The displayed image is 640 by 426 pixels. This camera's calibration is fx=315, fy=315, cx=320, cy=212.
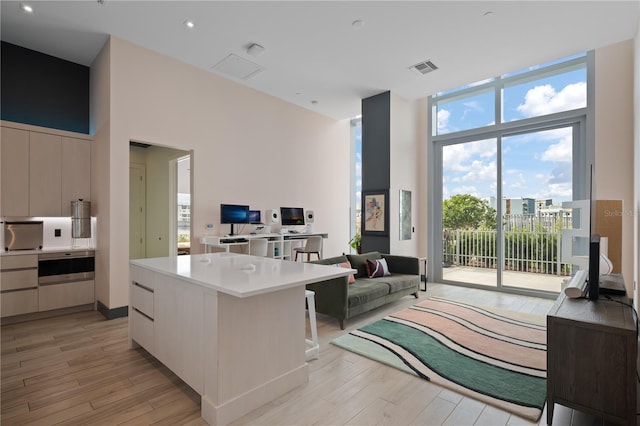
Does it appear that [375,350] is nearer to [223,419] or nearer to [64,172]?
[223,419]

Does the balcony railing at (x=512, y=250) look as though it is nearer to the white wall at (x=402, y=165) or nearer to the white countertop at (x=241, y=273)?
the white wall at (x=402, y=165)

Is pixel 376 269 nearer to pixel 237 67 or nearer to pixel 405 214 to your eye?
pixel 405 214

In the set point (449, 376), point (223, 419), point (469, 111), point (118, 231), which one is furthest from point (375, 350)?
point (469, 111)

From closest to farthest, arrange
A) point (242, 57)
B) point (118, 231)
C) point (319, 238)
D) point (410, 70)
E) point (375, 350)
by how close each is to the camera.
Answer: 1. point (375, 350)
2. point (118, 231)
3. point (242, 57)
4. point (410, 70)
5. point (319, 238)

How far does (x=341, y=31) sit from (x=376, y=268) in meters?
3.23

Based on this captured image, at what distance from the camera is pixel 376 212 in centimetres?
592

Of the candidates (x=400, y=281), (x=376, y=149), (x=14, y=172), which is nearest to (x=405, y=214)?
(x=376, y=149)

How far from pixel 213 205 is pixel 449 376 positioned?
4.22 meters

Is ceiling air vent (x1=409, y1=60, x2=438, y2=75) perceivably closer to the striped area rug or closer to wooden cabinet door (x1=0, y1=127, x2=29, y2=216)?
the striped area rug

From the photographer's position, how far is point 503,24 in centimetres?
379

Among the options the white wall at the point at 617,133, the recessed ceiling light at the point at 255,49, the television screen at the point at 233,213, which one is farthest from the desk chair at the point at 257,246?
the white wall at the point at 617,133

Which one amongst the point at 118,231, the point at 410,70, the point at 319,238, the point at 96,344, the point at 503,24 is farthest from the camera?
the point at 319,238

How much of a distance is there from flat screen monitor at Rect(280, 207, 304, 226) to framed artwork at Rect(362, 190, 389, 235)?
135 centimetres

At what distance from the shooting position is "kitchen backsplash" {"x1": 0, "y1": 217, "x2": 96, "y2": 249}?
14.3 feet
